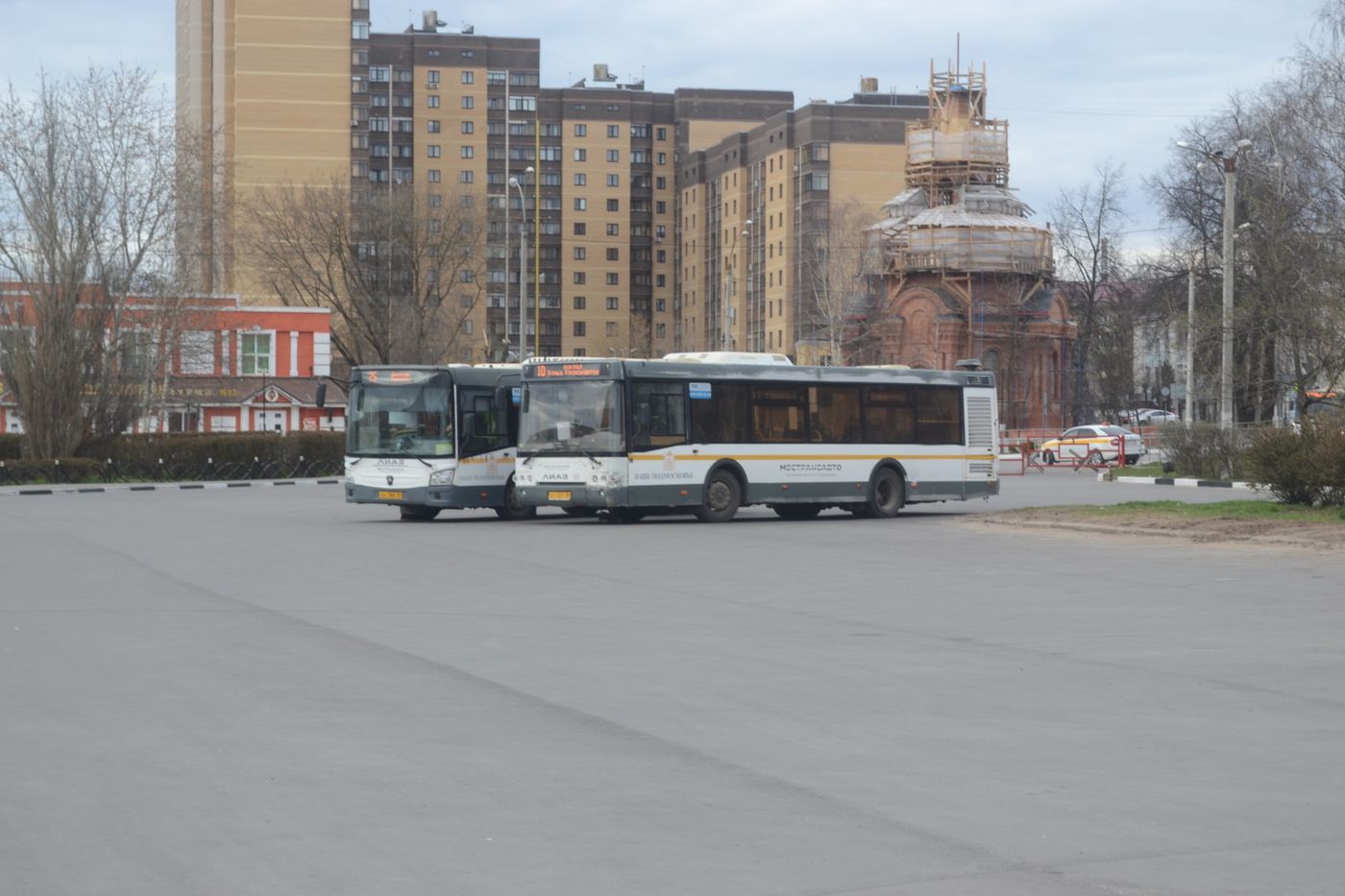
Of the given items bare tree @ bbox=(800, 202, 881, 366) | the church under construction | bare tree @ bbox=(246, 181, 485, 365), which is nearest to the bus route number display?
bare tree @ bbox=(246, 181, 485, 365)

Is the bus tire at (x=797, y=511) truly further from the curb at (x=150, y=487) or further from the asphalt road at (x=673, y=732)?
the curb at (x=150, y=487)

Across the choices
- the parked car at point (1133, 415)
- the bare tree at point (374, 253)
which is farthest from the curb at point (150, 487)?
the parked car at point (1133, 415)

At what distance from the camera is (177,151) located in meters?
61.0

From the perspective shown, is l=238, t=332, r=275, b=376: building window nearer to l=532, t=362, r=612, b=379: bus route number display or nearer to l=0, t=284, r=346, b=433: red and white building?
l=0, t=284, r=346, b=433: red and white building

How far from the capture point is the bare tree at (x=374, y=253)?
81.8 meters

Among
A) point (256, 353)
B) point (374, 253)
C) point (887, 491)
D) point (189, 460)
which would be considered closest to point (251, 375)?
point (256, 353)

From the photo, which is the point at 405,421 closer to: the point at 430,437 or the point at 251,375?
the point at 430,437

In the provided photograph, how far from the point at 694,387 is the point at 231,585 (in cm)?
1341

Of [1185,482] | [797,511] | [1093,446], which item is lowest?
[797,511]

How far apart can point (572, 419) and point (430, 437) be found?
12.2ft

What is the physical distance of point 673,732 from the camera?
945 cm


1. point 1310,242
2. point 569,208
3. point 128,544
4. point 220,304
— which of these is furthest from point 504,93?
point 128,544

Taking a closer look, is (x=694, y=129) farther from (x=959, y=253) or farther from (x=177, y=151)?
(x=177, y=151)

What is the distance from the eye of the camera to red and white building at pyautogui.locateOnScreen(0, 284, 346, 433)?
69.3 m
